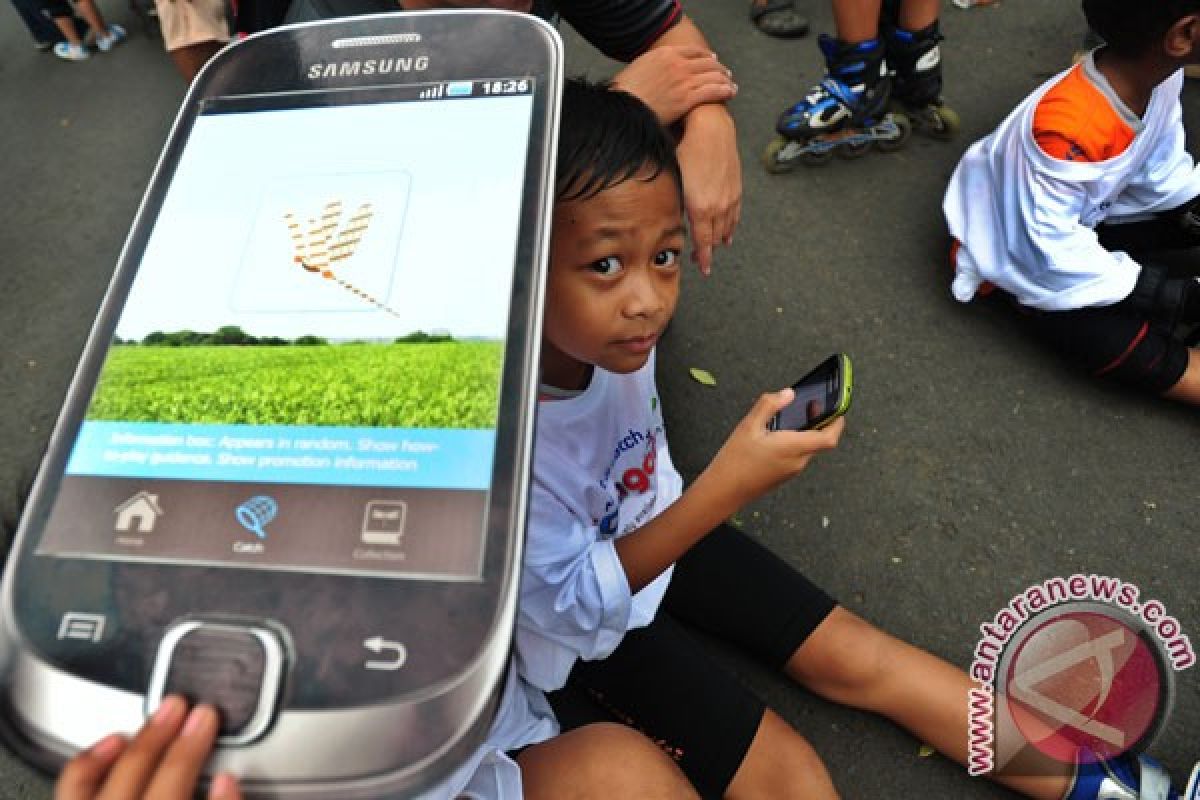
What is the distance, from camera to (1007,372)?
1867mm

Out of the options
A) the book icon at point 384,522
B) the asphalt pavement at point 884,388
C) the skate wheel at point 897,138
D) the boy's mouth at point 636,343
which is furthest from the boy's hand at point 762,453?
the skate wheel at point 897,138

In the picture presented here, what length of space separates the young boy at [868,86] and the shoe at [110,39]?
9.43 feet

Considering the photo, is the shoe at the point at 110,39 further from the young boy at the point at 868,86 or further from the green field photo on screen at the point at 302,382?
the green field photo on screen at the point at 302,382

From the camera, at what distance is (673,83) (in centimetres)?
118

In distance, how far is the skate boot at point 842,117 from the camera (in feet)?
7.37

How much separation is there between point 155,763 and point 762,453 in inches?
24.1

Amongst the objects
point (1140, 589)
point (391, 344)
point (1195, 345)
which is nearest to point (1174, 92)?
point (1195, 345)

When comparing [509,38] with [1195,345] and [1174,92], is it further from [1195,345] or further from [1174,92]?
[1195,345]

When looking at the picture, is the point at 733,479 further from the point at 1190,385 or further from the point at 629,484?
the point at 1190,385

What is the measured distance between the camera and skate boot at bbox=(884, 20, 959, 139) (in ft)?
7.57

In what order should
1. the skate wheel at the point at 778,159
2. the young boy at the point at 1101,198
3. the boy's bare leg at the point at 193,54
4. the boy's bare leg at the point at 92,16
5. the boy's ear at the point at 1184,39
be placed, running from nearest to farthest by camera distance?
the boy's ear at the point at 1184,39 → the young boy at the point at 1101,198 → the boy's bare leg at the point at 193,54 → the skate wheel at the point at 778,159 → the boy's bare leg at the point at 92,16

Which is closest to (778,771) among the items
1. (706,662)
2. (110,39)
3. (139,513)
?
(706,662)

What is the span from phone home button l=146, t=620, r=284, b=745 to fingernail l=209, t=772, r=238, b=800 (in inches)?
0.9

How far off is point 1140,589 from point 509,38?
59.8 inches
